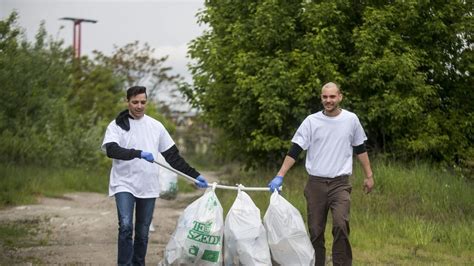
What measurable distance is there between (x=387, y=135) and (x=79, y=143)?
1092 centimetres

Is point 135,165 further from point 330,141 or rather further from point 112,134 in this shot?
point 330,141

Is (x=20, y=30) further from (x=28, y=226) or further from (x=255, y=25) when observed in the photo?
(x=28, y=226)

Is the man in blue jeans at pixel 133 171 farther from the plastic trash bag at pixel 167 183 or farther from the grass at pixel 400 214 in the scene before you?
the plastic trash bag at pixel 167 183

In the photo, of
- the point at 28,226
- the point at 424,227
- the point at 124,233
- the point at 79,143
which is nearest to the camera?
the point at 124,233

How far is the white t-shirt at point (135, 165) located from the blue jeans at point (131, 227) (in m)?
0.08

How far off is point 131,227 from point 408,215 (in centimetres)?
552

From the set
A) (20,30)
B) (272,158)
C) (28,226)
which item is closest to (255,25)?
(272,158)

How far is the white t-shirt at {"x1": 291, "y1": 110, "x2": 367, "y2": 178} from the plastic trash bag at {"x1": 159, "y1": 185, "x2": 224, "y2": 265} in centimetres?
108

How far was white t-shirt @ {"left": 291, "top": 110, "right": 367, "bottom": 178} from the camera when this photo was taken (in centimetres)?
731

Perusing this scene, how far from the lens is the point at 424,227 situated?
34.0 feet

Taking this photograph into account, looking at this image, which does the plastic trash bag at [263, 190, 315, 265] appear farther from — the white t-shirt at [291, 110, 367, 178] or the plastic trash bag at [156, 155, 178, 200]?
the plastic trash bag at [156, 155, 178, 200]

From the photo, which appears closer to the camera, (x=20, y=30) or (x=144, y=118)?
(x=144, y=118)

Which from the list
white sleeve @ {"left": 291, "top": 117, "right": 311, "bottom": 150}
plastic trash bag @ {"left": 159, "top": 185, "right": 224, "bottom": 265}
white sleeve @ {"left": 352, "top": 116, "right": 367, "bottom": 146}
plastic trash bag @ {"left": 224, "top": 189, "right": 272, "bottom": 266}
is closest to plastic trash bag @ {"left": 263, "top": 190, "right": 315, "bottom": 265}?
plastic trash bag @ {"left": 224, "top": 189, "right": 272, "bottom": 266}

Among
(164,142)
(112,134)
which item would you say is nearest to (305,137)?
(164,142)
